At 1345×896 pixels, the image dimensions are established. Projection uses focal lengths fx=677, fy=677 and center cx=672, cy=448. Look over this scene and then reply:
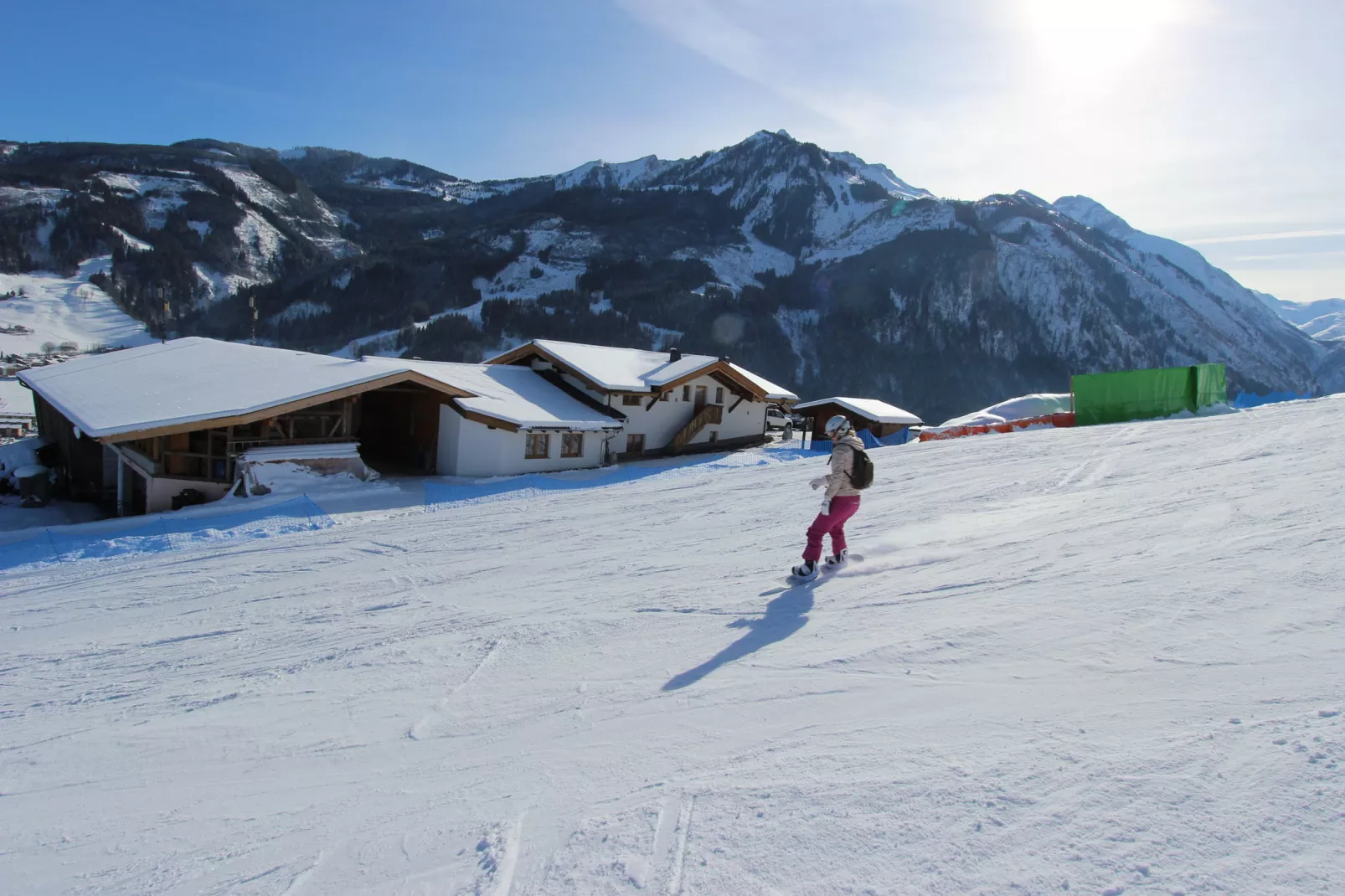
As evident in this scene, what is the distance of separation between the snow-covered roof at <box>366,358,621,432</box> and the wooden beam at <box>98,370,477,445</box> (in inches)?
15.0

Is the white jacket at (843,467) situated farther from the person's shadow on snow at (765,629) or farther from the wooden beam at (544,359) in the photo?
the wooden beam at (544,359)

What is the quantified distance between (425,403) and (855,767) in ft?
72.4

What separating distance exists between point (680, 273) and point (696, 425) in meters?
84.0

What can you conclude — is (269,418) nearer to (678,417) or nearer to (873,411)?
(678,417)

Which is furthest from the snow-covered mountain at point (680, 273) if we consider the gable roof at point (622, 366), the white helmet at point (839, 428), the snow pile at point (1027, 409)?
the white helmet at point (839, 428)

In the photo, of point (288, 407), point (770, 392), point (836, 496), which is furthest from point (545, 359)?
point (836, 496)

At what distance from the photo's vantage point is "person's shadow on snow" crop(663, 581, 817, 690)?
4617 mm

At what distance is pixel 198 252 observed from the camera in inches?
4060

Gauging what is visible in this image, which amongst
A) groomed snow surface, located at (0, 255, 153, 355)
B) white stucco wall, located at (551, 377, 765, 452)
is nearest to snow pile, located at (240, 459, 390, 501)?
white stucco wall, located at (551, 377, 765, 452)

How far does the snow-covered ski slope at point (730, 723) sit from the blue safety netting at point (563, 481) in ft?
31.5

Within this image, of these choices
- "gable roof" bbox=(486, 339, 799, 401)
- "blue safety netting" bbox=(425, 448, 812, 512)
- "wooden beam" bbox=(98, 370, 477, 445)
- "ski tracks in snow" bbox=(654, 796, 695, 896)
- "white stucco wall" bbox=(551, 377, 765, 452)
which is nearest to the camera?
"ski tracks in snow" bbox=(654, 796, 695, 896)

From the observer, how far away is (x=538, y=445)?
23219mm

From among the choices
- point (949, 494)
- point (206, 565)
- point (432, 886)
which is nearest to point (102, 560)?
point (206, 565)

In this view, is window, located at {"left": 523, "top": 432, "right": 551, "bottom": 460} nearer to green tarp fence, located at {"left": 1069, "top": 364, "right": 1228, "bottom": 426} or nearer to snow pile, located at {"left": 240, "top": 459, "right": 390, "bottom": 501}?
snow pile, located at {"left": 240, "top": 459, "right": 390, "bottom": 501}
